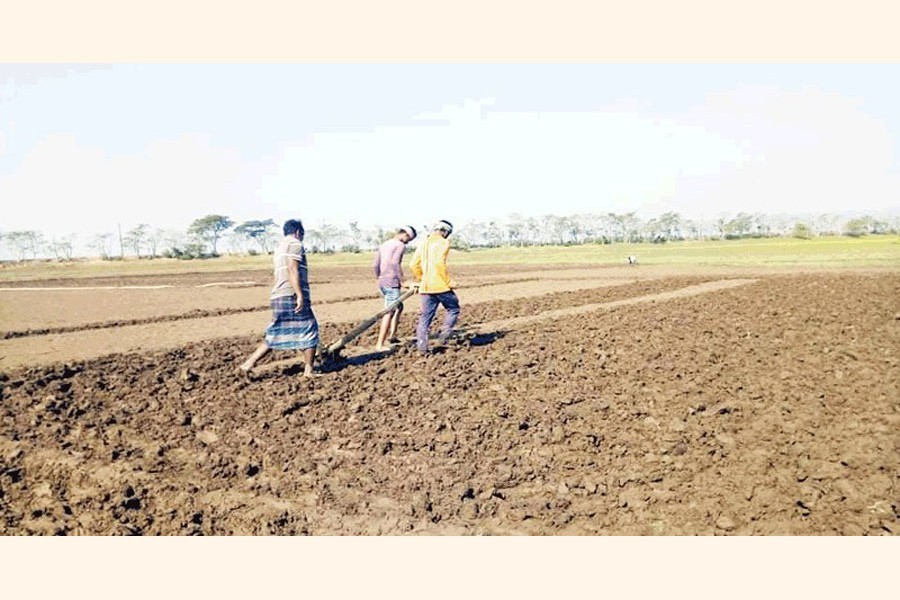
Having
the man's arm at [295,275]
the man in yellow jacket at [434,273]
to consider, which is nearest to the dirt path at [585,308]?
the man in yellow jacket at [434,273]

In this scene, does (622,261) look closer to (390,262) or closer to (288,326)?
(390,262)

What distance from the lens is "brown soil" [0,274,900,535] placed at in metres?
4.56

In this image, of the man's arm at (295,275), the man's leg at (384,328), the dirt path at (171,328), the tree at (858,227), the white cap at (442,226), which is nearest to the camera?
the man's arm at (295,275)

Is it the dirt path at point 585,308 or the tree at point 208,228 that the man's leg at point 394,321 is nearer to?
the dirt path at point 585,308

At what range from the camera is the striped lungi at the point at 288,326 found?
7.54m

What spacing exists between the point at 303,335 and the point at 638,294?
45.0ft

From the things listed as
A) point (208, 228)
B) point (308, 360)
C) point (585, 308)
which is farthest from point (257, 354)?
point (208, 228)

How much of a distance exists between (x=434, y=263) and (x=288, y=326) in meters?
→ 2.11

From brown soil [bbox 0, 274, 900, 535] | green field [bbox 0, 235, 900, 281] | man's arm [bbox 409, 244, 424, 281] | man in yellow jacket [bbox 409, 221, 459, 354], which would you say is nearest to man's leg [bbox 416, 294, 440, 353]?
man in yellow jacket [bbox 409, 221, 459, 354]

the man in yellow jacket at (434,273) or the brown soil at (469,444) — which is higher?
the man in yellow jacket at (434,273)

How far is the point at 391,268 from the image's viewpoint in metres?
9.29

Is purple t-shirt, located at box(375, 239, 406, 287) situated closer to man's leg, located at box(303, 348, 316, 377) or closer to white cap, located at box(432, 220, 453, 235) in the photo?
white cap, located at box(432, 220, 453, 235)

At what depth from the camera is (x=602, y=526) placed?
176 inches

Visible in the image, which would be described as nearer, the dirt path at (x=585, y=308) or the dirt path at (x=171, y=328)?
the dirt path at (x=171, y=328)
